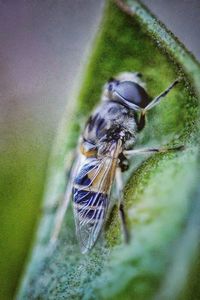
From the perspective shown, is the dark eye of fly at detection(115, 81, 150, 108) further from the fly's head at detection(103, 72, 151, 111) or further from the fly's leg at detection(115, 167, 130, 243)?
the fly's leg at detection(115, 167, 130, 243)

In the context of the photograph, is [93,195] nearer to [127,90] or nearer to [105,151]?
[105,151]

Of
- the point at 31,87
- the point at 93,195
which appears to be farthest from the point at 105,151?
the point at 31,87

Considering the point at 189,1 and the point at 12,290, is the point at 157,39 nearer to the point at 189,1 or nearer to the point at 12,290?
the point at 189,1

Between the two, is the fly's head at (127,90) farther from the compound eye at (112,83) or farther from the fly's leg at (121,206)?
the fly's leg at (121,206)

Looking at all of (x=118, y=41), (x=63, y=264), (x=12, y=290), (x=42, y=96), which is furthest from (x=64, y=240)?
(x=118, y=41)

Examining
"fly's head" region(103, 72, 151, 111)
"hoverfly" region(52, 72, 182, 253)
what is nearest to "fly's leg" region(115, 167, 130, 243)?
"hoverfly" region(52, 72, 182, 253)

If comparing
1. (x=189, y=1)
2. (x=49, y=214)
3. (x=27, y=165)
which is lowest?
(x=49, y=214)
